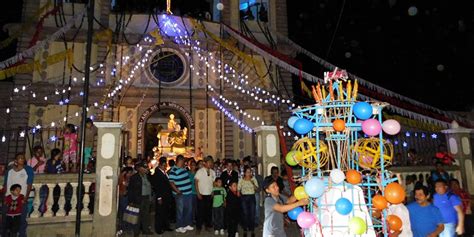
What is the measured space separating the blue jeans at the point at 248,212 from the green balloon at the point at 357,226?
437 cm

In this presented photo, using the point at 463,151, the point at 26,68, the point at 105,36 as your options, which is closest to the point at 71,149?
the point at 26,68

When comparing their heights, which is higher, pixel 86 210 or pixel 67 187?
pixel 67 187

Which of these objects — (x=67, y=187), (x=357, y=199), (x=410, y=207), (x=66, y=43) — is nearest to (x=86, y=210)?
(x=67, y=187)

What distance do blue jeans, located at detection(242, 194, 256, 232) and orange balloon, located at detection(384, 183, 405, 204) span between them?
4479mm

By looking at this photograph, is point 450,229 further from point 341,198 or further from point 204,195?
point 204,195

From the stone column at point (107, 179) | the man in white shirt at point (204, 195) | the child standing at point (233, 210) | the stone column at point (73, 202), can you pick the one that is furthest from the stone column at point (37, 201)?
the child standing at point (233, 210)

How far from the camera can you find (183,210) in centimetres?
861

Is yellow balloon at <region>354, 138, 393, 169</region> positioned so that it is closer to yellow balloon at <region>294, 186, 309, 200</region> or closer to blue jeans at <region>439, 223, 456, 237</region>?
yellow balloon at <region>294, 186, 309, 200</region>

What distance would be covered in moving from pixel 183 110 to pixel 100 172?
30.6 feet

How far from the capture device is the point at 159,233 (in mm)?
8312

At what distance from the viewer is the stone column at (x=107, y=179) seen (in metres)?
7.99

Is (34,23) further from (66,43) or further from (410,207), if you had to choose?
(410,207)

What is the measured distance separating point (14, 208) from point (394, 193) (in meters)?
6.94

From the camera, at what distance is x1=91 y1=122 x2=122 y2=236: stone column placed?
7.99m
